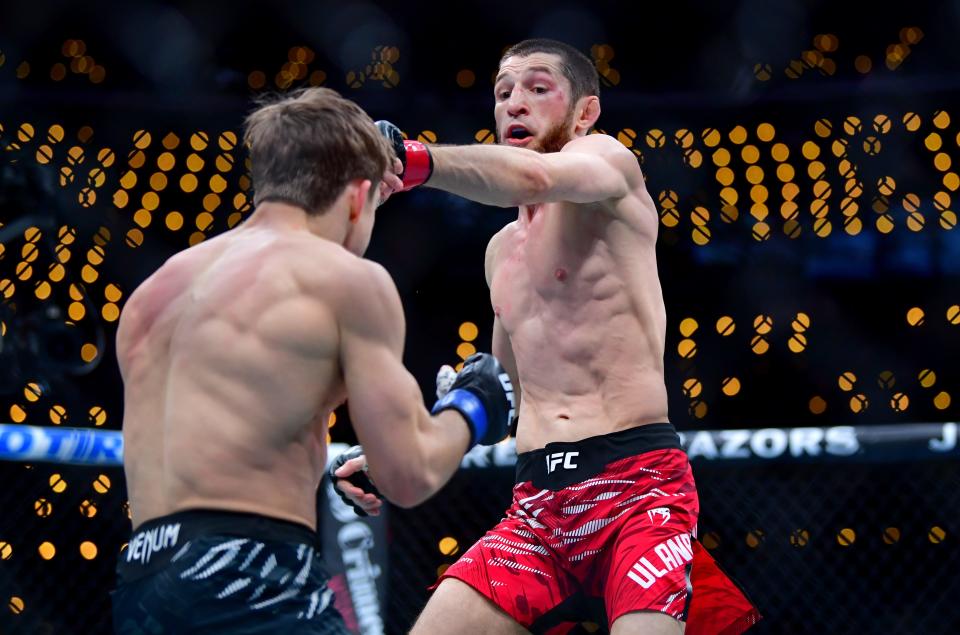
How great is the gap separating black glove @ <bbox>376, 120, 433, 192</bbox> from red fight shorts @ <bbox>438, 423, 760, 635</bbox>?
56cm

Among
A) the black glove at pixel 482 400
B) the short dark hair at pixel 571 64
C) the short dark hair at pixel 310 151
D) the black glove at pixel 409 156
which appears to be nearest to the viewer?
the short dark hair at pixel 310 151

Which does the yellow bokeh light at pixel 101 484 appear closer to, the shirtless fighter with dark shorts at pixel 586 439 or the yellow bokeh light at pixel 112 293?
the yellow bokeh light at pixel 112 293

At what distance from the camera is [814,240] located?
3.38m

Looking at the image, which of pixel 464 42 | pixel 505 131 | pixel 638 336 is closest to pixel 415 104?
pixel 464 42

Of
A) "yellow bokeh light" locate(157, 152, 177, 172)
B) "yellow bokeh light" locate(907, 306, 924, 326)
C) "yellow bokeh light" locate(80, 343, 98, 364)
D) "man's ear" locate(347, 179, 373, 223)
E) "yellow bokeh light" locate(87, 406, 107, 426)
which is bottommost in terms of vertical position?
"yellow bokeh light" locate(87, 406, 107, 426)

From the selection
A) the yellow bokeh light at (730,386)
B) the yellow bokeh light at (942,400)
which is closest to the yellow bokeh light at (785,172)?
the yellow bokeh light at (730,386)

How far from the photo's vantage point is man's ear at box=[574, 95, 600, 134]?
2.28 m

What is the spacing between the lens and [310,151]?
138cm

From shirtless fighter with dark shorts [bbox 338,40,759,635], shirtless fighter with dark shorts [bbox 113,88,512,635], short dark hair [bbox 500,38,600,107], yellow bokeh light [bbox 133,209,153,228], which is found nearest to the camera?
shirtless fighter with dark shorts [bbox 113,88,512,635]

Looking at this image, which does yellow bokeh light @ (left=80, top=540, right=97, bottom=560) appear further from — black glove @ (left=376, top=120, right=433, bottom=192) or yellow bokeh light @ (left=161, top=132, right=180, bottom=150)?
black glove @ (left=376, top=120, right=433, bottom=192)

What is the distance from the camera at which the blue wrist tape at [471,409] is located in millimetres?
1473

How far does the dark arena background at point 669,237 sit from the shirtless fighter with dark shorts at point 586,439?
61cm

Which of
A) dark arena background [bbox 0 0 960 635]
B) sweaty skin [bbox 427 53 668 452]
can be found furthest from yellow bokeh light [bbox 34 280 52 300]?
sweaty skin [bbox 427 53 668 452]

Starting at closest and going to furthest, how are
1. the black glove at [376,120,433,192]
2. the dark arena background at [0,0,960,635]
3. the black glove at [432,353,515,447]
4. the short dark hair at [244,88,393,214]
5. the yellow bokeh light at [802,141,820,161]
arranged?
the short dark hair at [244,88,393,214]
the black glove at [432,353,515,447]
the black glove at [376,120,433,192]
the dark arena background at [0,0,960,635]
the yellow bokeh light at [802,141,820,161]
